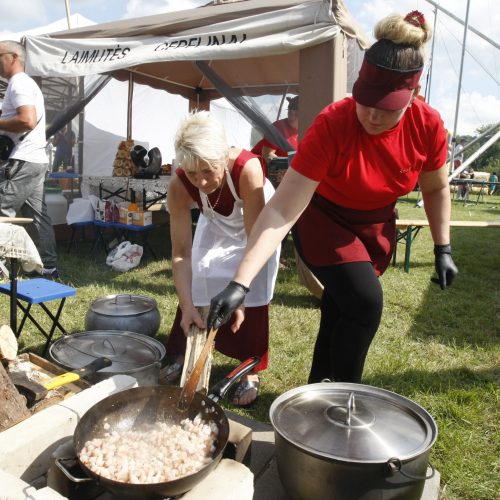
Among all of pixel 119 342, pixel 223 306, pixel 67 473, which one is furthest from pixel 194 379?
pixel 119 342

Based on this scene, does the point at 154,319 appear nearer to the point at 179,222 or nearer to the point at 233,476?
the point at 179,222

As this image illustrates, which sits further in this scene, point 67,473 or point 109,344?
point 109,344

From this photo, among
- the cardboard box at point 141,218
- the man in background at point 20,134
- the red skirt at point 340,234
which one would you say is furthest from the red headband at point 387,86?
the cardboard box at point 141,218

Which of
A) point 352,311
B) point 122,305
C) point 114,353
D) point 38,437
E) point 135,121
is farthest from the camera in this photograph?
point 135,121

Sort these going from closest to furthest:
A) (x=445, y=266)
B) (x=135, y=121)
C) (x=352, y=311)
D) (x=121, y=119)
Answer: (x=352, y=311) → (x=445, y=266) → (x=121, y=119) → (x=135, y=121)

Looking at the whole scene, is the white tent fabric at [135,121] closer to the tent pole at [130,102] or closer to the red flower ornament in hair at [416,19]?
the tent pole at [130,102]

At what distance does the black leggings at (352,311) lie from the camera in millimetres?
2182

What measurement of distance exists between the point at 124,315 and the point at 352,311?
1684mm

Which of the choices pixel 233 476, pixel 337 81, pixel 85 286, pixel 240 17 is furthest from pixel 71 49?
pixel 233 476

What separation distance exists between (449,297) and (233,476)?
13.5 feet

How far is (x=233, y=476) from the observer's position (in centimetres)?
171

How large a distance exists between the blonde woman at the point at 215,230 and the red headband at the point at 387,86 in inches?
32.9

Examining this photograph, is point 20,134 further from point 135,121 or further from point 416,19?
point 135,121

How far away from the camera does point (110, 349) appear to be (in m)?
2.93
